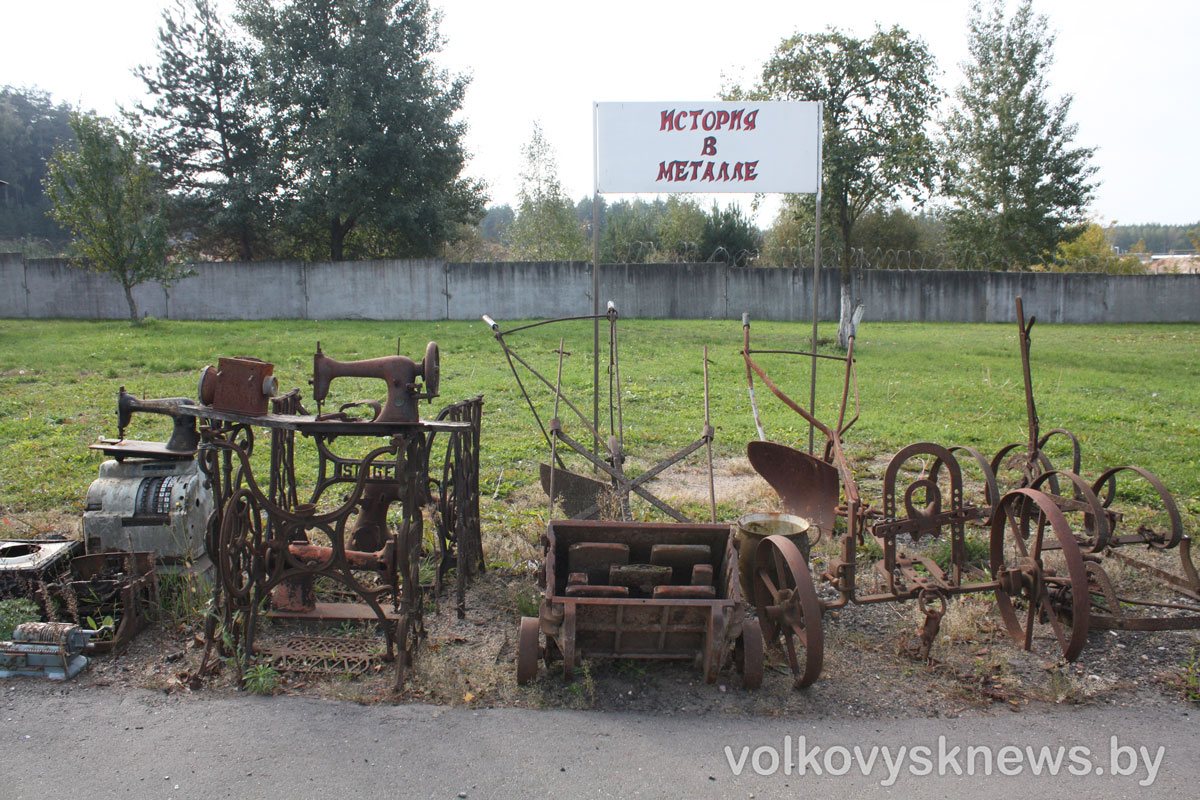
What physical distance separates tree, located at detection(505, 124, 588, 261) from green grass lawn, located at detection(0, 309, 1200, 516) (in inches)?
555

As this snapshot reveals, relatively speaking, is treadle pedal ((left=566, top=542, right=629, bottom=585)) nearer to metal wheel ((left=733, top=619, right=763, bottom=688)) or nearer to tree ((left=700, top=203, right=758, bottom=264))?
metal wheel ((left=733, top=619, right=763, bottom=688))

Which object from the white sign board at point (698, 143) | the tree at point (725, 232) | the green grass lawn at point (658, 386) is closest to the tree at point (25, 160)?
the green grass lawn at point (658, 386)

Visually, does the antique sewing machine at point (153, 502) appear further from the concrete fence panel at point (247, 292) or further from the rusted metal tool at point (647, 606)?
the concrete fence panel at point (247, 292)

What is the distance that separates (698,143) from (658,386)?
5166 mm

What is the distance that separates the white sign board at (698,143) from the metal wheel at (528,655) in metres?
3.67

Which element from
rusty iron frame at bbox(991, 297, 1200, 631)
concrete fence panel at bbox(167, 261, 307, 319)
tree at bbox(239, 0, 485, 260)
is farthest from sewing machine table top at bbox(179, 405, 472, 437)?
tree at bbox(239, 0, 485, 260)

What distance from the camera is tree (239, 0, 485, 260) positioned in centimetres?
2312

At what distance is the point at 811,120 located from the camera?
5.98 m

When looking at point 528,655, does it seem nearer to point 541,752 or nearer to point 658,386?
point 541,752

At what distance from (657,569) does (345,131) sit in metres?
22.3

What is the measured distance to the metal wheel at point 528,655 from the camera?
3.30m

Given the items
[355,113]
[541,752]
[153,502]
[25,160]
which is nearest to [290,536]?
[153,502]

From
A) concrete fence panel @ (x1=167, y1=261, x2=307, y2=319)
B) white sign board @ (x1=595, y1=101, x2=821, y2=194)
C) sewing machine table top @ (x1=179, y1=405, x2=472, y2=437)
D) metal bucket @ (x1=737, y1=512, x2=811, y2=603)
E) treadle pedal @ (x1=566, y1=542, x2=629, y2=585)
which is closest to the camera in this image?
sewing machine table top @ (x1=179, y1=405, x2=472, y2=437)

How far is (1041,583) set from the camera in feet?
11.3
